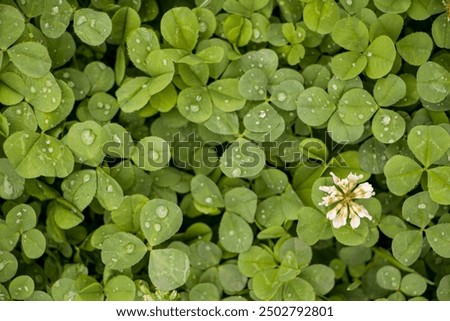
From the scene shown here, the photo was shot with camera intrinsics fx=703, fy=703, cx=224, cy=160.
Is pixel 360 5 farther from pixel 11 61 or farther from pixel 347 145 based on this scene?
pixel 11 61

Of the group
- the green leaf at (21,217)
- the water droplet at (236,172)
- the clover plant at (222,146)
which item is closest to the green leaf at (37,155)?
the clover plant at (222,146)

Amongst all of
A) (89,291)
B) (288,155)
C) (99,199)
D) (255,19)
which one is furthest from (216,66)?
(89,291)

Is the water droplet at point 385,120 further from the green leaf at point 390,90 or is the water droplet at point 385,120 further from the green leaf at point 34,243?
the green leaf at point 34,243

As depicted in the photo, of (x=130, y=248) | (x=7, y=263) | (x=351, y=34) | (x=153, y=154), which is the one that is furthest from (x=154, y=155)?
(x=351, y=34)

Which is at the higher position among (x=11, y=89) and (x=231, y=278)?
(x=11, y=89)

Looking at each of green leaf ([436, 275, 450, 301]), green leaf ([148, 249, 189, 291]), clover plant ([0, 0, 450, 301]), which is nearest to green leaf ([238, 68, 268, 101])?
clover plant ([0, 0, 450, 301])

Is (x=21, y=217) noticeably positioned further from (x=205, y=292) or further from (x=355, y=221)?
(x=355, y=221)
